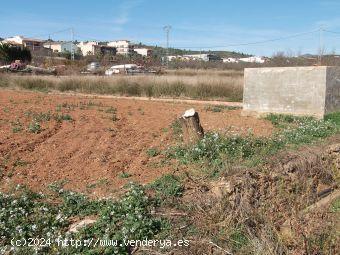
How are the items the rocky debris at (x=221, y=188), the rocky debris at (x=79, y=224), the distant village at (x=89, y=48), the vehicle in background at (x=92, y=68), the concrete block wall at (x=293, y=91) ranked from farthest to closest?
the distant village at (x=89, y=48), the vehicle in background at (x=92, y=68), the concrete block wall at (x=293, y=91), the rocky debris at (x=221, y=188), the rocky debris at (x=79, y=224)

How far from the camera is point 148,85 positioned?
18.6 m

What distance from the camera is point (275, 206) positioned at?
420 centimetres

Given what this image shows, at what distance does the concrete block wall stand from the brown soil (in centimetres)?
85

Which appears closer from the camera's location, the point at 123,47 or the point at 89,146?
the point at 89,146

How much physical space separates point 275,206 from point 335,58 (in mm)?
20653

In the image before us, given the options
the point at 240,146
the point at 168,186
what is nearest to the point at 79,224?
the point at 168,186

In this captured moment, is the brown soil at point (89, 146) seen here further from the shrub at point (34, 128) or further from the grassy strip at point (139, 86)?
the grassy strip at point (139, 86)

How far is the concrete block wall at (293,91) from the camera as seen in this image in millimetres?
9539

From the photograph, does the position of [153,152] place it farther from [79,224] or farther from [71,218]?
[79,224]

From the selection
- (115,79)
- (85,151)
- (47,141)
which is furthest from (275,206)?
(115,79)

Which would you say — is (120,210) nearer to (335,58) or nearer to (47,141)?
(47,141)

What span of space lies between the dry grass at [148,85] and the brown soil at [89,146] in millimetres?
7651

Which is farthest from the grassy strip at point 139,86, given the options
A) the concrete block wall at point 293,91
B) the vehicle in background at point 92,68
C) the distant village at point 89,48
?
the distant village at point 89,48

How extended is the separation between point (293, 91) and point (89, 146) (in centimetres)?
515
